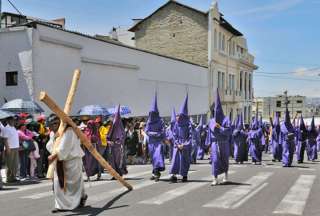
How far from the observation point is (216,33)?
45.0 m

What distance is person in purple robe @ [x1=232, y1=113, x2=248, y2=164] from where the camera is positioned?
20.6m

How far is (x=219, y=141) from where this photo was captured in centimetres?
1287

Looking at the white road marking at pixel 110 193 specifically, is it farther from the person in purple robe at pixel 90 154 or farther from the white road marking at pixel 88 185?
the person in purple robe at pixel 90 154

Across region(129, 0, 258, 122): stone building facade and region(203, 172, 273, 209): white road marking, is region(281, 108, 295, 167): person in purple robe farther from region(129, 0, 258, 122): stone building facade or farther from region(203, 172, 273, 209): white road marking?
region(129, 0, 258, 122): stone building facade

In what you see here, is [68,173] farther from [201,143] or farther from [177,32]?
[177,32]

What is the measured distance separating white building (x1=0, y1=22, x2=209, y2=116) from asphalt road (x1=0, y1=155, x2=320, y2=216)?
25.0 ft

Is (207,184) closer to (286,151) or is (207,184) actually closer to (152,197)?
(152,197)

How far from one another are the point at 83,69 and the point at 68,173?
1474cm

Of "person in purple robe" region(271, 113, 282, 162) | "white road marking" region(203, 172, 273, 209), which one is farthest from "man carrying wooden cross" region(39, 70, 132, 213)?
"person in purple robe" region(271, 113, 282, 162)

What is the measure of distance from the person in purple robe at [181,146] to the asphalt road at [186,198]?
0.37 meters

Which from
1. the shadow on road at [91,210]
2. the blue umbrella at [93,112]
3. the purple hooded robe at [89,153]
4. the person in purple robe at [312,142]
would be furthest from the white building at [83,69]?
the shadow on road at [91,210]

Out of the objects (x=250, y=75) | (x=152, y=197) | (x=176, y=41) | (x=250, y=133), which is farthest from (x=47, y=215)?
(x=250, y=75)

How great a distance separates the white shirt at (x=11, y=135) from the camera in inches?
516

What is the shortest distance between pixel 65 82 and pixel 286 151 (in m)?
9.62
